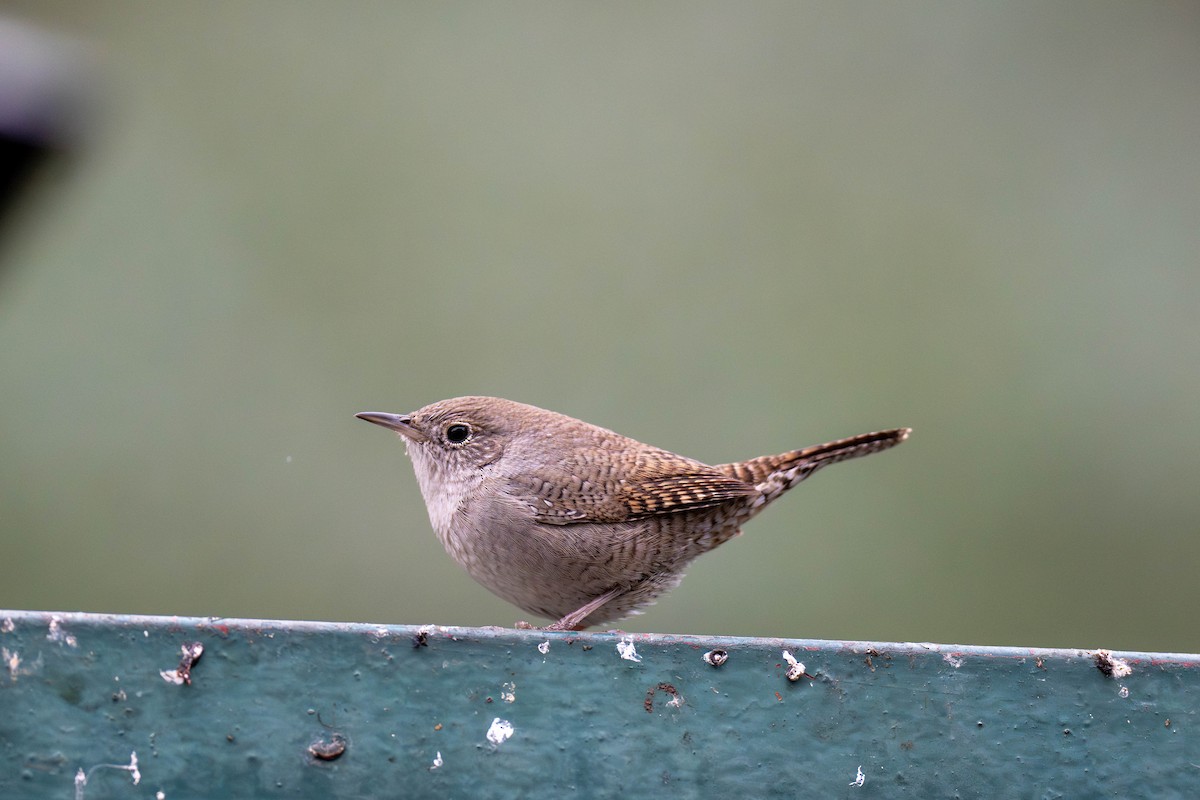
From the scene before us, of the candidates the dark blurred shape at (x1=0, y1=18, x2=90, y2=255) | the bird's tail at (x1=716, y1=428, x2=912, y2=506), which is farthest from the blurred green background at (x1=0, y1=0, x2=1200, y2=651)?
the dark blurred shape at (x1=0, y1=18, x2=90, y2=255)

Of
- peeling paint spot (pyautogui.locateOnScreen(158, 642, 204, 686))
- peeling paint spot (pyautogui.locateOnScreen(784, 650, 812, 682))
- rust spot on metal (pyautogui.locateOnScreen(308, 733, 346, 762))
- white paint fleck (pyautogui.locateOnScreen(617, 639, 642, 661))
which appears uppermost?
peeling paint spot (pyautogui.locateOnScreen(158, 642, 204, 686))

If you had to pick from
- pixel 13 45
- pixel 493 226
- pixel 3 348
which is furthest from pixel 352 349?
pixel 13 45

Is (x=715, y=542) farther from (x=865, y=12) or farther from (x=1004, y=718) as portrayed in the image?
(x=865, y=12)

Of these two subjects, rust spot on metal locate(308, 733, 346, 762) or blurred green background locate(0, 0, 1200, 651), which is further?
blurred green background locate(0, 0, 1200, 651)

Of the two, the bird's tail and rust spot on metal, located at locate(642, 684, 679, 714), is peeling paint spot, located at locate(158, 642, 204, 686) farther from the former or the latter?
the bird's tail

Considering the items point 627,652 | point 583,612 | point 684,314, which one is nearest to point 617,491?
point 583,612

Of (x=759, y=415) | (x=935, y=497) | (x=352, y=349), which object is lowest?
(x=935, y=497)
